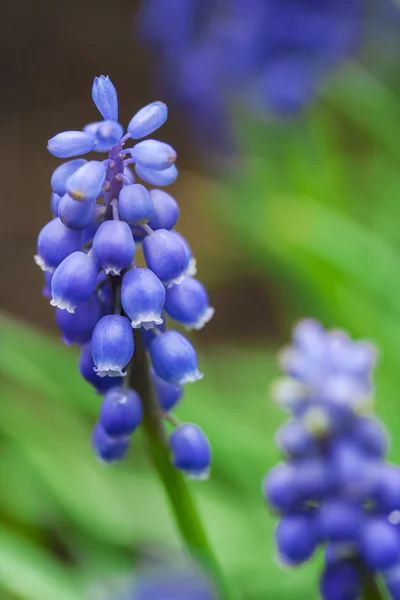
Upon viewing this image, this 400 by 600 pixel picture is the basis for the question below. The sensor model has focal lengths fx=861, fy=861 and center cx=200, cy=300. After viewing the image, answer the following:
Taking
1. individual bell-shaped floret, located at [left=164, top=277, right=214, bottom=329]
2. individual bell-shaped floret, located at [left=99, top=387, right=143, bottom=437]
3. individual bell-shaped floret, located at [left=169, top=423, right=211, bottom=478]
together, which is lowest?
individual bell-shaped floret, located at [left=169, top=423, right=211, bottom=478]


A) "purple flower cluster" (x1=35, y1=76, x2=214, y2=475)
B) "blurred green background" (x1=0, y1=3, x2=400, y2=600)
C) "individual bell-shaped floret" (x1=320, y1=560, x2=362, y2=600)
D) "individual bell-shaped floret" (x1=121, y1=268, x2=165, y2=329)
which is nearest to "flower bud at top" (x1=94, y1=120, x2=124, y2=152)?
"purple flower cluster" (x1=35, y1=76, x2=214, y2=475)

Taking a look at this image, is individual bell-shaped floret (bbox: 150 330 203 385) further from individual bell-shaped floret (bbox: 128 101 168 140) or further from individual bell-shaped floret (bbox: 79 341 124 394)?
individual bell-shaped floret (bbox: 128 101 168 140)

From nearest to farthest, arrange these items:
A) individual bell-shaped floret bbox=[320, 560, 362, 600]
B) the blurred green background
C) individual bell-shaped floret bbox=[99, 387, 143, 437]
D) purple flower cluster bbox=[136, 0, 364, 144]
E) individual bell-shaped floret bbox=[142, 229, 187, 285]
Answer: individual bell-shaped floret bbox=[142, 229, 187, 285] → individual bell-shaped floret bbox=[99, 387, 143, 437] → individual bell-shaped floret bbox=[320, 560, 362, 600] → the blurred green background → purple flower cluster bbox=[136, 0, 364, 144]

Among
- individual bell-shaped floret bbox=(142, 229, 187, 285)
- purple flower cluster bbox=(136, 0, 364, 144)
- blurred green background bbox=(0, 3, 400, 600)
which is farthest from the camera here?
purple flower cluster bbox=(136, 0, 364, 144)

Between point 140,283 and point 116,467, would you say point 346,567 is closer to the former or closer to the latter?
point 140,283

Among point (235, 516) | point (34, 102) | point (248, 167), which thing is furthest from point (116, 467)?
point (34, 102)

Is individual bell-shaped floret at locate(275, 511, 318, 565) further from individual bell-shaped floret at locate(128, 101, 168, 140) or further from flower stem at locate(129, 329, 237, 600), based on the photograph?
individual bell-shaped floret at locate(128, 101, 168, 140)

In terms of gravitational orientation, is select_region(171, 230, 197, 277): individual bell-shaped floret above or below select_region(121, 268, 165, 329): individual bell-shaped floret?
above

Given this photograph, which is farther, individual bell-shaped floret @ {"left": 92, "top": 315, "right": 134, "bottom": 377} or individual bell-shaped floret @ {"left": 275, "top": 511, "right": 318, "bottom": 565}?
individual bell-shaped floret @ {"left": 275, "top": 511, "right": 318, "bottom": 565}
